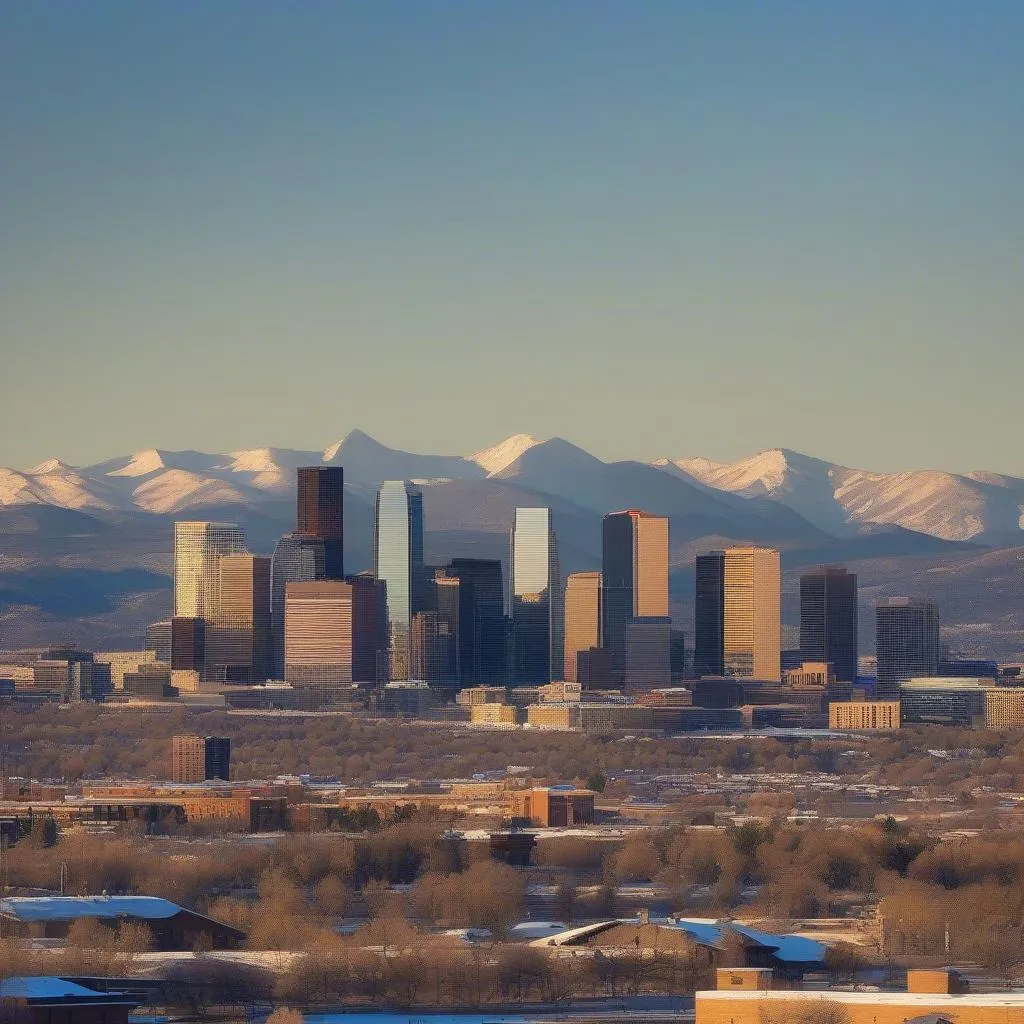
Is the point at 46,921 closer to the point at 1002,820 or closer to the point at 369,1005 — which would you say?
the point at 369,1005

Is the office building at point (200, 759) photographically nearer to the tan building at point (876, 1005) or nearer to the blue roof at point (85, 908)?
the blue roof at point (85, 908)

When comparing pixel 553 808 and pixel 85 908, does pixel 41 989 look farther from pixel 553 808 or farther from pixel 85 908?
pixel 553 808

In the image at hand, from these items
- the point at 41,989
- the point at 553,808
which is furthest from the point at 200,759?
the point at 41,989

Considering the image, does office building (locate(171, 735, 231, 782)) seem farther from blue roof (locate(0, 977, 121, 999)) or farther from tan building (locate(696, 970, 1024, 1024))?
tan building (locate(696, 970, 1024, 1024))

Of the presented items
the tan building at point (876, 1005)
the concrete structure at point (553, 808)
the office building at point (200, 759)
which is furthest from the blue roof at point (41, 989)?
the office building at point (200, 759)

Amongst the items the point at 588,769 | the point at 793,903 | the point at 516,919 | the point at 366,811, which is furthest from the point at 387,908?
the point at 588,769

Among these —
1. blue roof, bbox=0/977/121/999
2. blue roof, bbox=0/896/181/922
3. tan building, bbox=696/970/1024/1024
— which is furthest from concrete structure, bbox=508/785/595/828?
tan building, bbox=696/970/1024/1024
